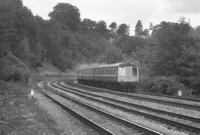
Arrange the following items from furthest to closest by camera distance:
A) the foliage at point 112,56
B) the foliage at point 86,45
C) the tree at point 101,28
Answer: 1. the tree at point 101,28
2. the foliage at point 112,56
3. the foliage at point 86,45

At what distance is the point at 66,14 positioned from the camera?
412 feet

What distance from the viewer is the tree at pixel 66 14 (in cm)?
12619

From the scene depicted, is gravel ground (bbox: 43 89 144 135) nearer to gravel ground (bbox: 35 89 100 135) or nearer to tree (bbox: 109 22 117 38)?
gravel ground (bbox: 35 89 100 135)

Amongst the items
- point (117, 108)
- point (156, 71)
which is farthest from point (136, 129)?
point (156, 71)

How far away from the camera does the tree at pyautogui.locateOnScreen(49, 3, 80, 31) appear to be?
4968 inches

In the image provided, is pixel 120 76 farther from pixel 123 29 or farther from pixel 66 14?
pixel 123 29

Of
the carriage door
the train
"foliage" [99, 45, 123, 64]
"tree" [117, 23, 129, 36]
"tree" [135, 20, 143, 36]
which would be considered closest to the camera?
the train

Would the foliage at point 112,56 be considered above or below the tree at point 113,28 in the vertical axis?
below

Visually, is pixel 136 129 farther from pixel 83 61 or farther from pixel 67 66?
pixel 83 61

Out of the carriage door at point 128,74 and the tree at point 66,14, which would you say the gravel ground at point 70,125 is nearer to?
the carriage door at point 128,74

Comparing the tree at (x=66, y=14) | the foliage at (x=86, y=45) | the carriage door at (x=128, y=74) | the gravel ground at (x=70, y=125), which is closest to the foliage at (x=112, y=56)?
the foliage at (x=86, y=45)

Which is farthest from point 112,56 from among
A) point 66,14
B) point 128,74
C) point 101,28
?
point 101,28

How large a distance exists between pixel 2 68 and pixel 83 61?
67.9 metres

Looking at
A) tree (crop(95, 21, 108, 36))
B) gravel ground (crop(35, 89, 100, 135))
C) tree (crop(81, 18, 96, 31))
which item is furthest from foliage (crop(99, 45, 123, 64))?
tree (crop(95, 21, 108, 36))
